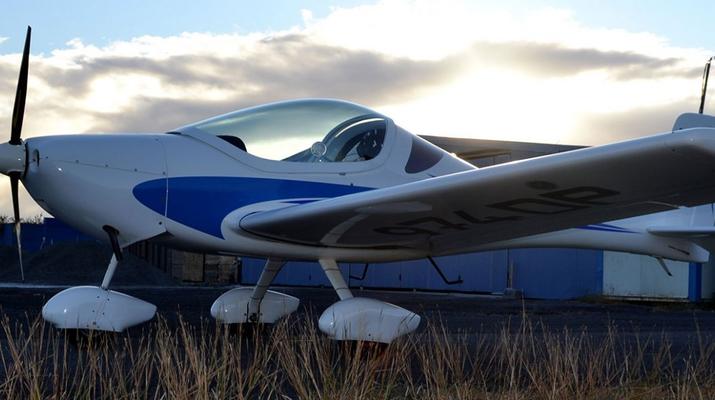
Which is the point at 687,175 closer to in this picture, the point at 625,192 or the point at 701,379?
the point at 625,192

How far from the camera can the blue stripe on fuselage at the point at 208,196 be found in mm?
6879

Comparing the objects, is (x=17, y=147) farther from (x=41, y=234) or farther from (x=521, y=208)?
(x=41, y=234)

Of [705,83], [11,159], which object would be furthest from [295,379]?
[705,83]

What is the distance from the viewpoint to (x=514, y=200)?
19.8 ft

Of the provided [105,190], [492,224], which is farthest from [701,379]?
[105,190]

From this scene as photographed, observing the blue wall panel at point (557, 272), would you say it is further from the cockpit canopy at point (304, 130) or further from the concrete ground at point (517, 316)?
the cockpit canopy at point (304, 130)

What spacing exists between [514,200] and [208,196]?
2358 millimetres

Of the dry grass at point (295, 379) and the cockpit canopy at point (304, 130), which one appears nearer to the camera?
Answer: the dry grass at point (295, 379)

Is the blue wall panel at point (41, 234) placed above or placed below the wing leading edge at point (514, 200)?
below

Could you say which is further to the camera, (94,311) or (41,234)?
(41,234)

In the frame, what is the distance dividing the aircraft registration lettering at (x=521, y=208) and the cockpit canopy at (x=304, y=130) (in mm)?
816

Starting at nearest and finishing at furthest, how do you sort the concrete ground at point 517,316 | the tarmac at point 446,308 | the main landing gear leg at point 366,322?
1. the main landing gear leg at point 366,322
2. the concrete ground at point 517,316
3. the tarmac at point 446,308

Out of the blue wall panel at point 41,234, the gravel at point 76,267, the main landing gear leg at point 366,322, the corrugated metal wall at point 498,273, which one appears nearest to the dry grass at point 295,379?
the main landing gear leg at point 366,322

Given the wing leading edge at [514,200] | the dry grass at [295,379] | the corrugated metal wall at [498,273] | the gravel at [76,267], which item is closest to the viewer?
the dry grass at [295,379]
